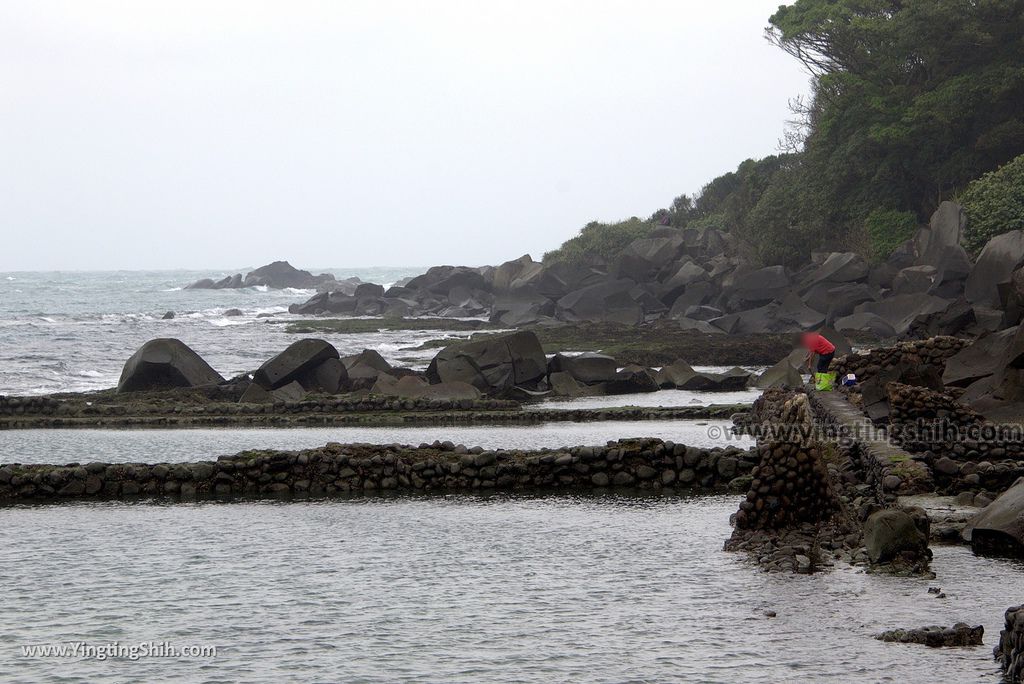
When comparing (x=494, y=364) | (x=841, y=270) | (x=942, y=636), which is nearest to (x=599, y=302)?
(x=841, y=270)

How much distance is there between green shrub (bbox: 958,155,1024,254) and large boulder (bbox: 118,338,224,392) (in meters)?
32.0

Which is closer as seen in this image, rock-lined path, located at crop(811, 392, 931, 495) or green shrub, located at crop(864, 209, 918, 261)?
rock-lined path, located at crop(811, 392, 931, 495)

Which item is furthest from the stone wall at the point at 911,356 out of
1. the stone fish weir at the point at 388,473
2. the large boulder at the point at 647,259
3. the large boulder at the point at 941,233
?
the large boulder at the point at 647,259

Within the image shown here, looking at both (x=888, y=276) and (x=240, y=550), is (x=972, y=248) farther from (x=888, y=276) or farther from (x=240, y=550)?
(x=240, y=550)

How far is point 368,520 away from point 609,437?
1015 cm

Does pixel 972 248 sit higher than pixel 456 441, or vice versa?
pixel 972 248

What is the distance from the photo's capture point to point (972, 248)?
5181 cm

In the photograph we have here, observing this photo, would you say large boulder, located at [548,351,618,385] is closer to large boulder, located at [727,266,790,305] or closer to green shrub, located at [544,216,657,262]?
large boulder, located at [727,266,790,305]

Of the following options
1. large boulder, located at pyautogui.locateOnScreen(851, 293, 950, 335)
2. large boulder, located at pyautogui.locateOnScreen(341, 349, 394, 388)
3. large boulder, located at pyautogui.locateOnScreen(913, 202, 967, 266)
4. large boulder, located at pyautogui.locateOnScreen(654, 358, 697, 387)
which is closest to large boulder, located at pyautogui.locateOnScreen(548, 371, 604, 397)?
large boulder, located at pyautogui.locateOnScreen(654, 358, 697, 387)

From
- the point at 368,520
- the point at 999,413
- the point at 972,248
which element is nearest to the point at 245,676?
the point at 368,520

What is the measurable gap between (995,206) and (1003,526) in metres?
40.1

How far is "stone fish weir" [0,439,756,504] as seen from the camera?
21234 millimetres

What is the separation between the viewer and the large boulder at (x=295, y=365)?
38344 mm

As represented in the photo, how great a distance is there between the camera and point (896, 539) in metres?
13.8
